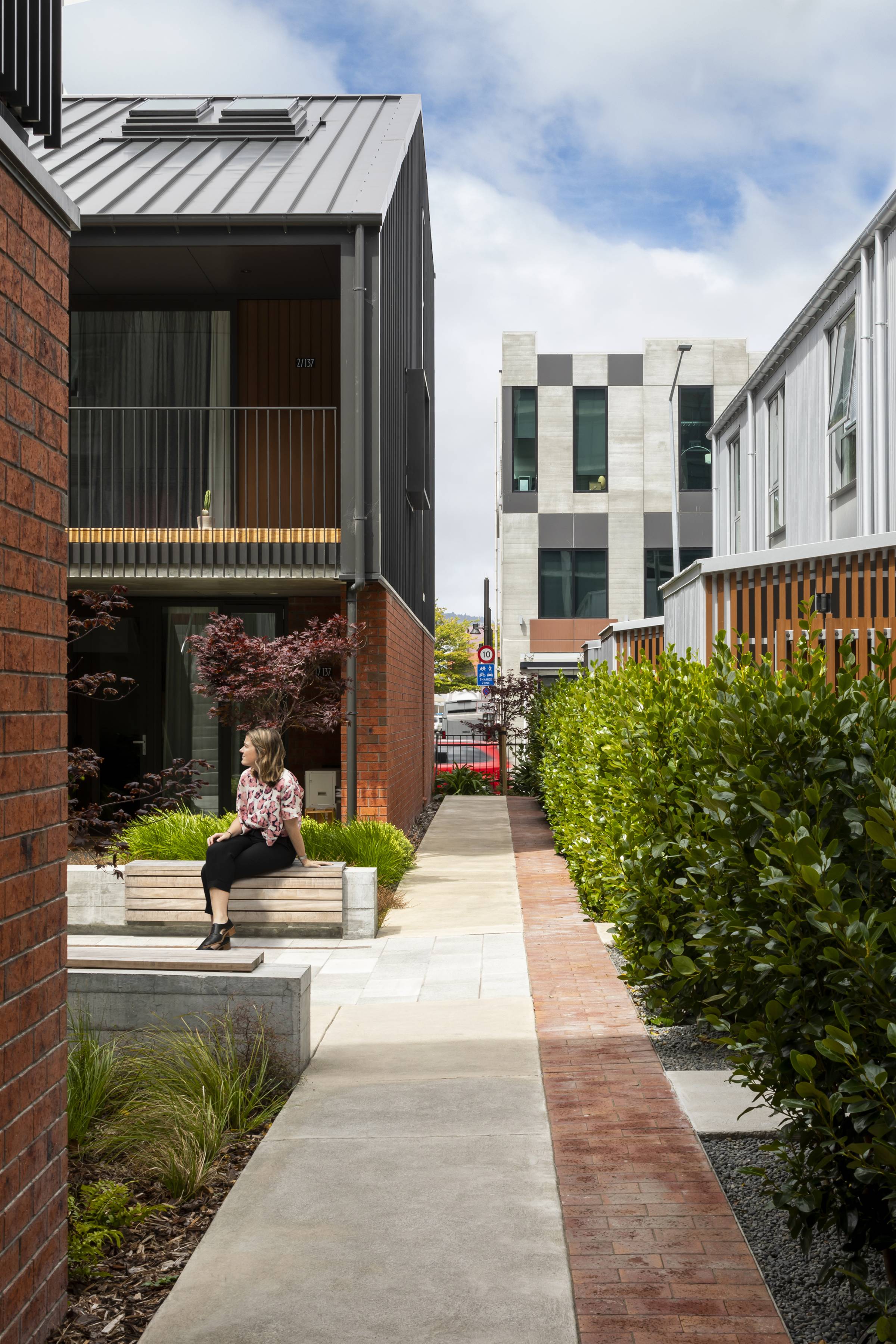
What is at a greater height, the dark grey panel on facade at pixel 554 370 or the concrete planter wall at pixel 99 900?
the dark grey panel on facade at pixel 554 370

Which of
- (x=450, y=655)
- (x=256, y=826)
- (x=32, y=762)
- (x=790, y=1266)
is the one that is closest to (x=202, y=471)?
(x=256, y=826)

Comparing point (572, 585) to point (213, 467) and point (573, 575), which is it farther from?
point (213, 467)

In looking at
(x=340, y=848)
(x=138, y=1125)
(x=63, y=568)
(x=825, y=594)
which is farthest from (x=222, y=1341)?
(x=340, y=848)

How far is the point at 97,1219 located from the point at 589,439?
3317 cm

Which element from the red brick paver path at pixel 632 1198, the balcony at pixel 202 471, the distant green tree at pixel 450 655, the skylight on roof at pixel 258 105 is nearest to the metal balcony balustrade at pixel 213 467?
the balcony at pixel 202 471

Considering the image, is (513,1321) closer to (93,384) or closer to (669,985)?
(669,985)

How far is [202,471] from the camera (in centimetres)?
1373

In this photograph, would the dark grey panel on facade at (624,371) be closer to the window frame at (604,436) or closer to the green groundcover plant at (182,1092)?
the window frame at (604,436)

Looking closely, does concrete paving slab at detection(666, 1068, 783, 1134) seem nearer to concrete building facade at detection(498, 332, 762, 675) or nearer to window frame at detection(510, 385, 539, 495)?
concrete building facade at detection(498, 332, 762, 675)

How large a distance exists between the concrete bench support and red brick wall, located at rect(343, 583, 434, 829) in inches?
270

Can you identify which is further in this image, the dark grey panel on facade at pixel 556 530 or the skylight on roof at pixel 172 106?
the dark grey panel on facade at pixel 556 530

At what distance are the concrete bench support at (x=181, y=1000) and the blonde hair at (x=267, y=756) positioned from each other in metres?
3.11

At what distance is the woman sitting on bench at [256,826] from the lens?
8.37m

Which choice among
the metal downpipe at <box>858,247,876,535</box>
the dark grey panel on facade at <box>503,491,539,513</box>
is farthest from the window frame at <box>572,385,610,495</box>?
the metal downpipe at <box>858,247,876,535</box>
